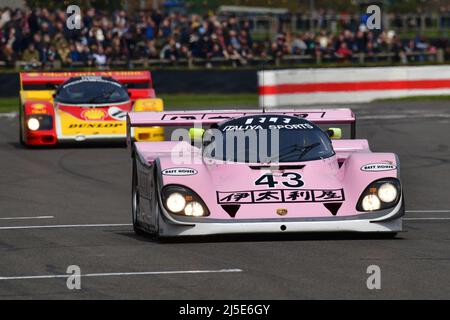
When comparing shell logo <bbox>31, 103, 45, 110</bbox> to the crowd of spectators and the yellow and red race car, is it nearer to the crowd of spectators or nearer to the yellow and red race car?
the yellow and red race car

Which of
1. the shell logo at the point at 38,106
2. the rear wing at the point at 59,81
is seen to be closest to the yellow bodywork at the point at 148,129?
the rear wing at the point at 59,81

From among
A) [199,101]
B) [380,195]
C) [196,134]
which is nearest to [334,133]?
[196,134]

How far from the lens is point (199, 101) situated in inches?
1231

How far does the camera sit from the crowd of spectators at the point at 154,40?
31.9m

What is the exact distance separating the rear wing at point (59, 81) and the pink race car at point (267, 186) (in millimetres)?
11232

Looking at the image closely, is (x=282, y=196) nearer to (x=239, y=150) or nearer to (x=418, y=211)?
(x=239, y=150)

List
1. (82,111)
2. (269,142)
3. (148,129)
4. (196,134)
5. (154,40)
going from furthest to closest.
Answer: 1. (154,40)
2. (82,111)
3. (148,129)
4. (196,134)
5. (269,142)

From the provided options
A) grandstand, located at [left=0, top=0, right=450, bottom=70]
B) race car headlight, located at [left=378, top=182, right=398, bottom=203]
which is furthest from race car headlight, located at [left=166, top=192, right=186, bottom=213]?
grandstand, located at [left=0, top=0, right=450, bottom=70]

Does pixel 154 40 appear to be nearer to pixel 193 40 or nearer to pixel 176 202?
pixel 193 40

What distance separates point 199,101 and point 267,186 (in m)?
21.6

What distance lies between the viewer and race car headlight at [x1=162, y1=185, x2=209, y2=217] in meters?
9.63

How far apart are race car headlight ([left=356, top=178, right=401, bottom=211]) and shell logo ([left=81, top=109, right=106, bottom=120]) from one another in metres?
11.0

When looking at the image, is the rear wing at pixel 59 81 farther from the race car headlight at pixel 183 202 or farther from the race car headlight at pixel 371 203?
the race car headlight at pixel 371 203

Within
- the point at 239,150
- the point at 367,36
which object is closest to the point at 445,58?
the point at 367,36
